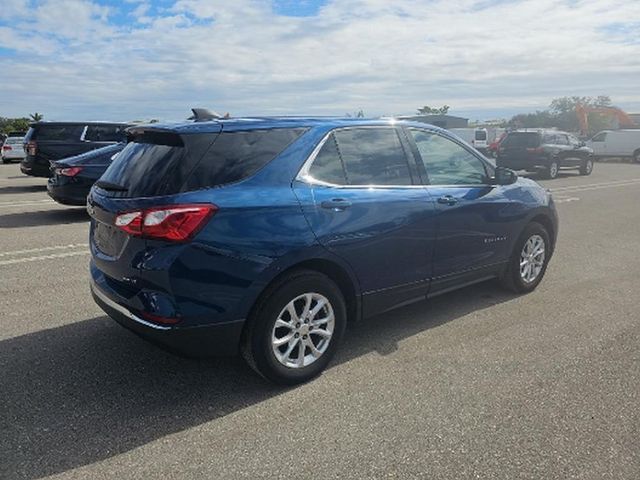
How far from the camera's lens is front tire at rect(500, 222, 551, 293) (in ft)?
17.3

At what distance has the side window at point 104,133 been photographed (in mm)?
14102

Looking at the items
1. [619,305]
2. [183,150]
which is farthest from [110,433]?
[619,305]

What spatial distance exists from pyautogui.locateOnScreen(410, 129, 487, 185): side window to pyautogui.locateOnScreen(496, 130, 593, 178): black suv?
1597cm

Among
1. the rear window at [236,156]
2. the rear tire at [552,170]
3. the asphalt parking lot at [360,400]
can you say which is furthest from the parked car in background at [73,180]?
the rear tire at [552,170]

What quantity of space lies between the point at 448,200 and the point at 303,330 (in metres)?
1.68

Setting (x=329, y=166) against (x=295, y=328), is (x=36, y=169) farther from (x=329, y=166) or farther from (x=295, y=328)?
(x=295, y=328)

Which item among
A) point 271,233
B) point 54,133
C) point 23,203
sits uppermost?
point 54,133

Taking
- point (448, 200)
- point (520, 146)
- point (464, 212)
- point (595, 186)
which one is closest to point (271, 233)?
point (448, 200)

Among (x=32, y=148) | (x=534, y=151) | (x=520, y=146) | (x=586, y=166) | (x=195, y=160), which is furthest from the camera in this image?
(x=586, y=166)

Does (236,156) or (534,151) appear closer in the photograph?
(236,156)

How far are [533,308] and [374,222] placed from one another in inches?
84.9

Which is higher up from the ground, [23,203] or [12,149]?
[12,149]

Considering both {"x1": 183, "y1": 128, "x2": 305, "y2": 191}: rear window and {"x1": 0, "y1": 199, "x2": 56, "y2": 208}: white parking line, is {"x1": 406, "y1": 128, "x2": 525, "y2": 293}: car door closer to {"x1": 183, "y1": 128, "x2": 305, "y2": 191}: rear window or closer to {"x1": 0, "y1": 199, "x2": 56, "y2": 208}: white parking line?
{"x1": 183, "y1": 128, "x2": 305, "y2": 191}: rear window

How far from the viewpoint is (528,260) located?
5.43 meters
